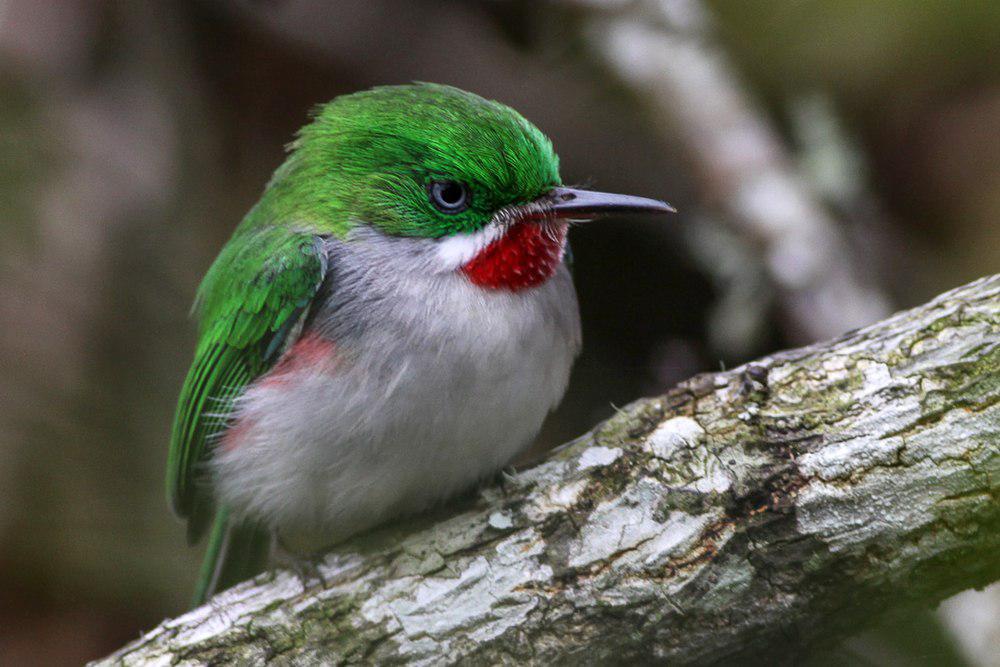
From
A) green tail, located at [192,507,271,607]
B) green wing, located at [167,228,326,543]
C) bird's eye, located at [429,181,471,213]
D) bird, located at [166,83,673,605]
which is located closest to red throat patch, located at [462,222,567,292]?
bird, located at [166,83,673,605]

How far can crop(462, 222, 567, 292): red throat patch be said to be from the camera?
2.86 metres

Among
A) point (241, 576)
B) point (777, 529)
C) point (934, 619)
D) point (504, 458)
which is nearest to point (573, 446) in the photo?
point (504, 458)

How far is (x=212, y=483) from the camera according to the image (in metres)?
3.26

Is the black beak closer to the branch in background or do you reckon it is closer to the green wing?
the green wing

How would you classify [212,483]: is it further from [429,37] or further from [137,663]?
[429,37]

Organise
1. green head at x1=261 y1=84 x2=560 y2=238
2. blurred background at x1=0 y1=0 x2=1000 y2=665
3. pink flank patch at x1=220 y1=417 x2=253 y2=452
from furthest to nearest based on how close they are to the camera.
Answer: blurred background at x1=0 y1=0 x2=1000 y2=665, pink flank patch at x1=220 y1=417 x2=253 y2=452, green head at x1=261 y1=84 x2=560 y2=238

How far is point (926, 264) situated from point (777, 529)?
3.33 m

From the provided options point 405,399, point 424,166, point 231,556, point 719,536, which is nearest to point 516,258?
point 424,166

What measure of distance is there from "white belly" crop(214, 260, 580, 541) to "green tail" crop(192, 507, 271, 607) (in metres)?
0.67

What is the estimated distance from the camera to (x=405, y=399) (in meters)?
2.69

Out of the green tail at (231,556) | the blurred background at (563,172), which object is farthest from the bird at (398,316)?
the blurred background at (563,172)

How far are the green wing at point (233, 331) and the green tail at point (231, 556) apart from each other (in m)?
0.08

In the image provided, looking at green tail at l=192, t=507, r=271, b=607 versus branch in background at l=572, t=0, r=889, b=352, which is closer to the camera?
green tail at l=192, t=507, r=271, b=607

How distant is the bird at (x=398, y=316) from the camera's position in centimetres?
273
